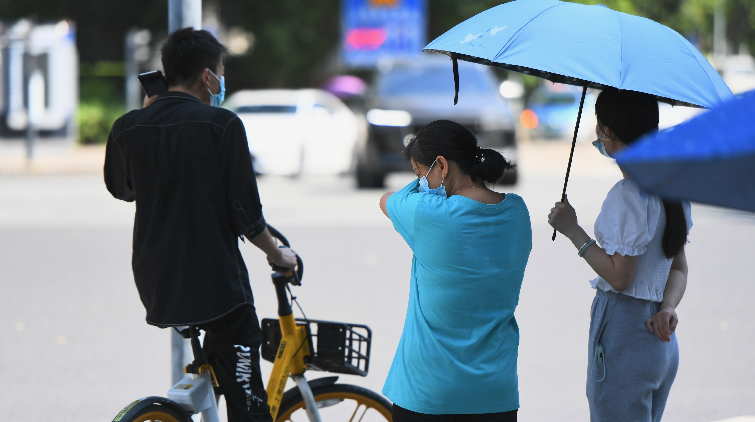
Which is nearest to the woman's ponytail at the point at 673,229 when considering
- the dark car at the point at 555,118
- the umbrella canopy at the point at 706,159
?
the umbrella canopy at the point at 706,159

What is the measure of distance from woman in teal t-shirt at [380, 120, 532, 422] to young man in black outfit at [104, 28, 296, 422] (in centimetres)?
58

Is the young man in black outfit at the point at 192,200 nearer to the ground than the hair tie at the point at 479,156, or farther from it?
nearer to the ground

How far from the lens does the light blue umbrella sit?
2541mm

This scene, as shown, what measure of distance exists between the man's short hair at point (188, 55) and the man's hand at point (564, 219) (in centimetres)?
113

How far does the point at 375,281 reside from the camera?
748 centimetres

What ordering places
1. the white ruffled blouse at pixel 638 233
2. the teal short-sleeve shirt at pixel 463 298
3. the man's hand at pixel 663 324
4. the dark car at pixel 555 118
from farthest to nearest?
the dark car at pixel 555 118
the man's hand at pixel 663 324
the white ruffled blouse at pixel 638 233
the teal short-sleeve shirt at pixel 463 298

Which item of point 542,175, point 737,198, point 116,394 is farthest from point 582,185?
point 737,198

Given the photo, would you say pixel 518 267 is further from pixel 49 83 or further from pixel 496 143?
pixel 49 83

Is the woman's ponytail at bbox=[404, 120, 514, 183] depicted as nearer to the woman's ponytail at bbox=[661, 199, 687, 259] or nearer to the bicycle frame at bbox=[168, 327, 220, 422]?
the woman's ponytail at bbox=[661, 199, 687, 259]

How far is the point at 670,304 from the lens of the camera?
Answer: 8.52 ft

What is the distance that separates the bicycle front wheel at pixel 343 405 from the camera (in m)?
3.14

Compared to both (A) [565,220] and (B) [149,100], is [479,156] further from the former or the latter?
(B) [149,100]

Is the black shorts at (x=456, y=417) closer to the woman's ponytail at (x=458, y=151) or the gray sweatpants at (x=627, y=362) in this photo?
the gray sweatpants at (x=627, y=362)

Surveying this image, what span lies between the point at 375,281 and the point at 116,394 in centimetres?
304
